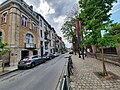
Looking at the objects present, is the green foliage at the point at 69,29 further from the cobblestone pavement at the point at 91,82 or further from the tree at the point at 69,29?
the cobblestone pavement at the point at 91,82

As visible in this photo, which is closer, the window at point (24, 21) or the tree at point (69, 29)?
the window at point (24, 21)

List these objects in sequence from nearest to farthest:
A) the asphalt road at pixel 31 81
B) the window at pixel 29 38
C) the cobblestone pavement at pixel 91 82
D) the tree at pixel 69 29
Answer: the cobblestone pavement at pixel 91 82 → the asphalt road at pixel 31 81 → the window at pixel 29 38 → the tree at pixel 69 29

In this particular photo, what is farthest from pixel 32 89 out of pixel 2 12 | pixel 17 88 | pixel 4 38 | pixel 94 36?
pixel 2 12

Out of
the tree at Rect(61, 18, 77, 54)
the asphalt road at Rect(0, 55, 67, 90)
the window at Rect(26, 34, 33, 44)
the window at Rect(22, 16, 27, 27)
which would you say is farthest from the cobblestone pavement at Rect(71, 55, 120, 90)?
the tree at Rect(61, 18, 77, 54)

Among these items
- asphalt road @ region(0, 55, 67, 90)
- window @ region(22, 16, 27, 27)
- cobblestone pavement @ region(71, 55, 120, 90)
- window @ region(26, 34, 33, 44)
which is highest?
window @ region(22, 16, 27, 27)

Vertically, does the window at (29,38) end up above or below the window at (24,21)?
below

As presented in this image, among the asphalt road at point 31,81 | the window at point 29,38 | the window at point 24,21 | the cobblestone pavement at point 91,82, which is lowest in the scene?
the asphalt road at point 31,81

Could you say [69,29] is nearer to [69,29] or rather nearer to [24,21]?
[69,29]

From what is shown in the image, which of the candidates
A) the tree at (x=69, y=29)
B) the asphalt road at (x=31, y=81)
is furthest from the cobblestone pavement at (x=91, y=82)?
the tree at (x=69, y=29)

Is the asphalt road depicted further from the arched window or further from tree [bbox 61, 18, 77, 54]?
tree [bbox 61, 18, 77, 54]

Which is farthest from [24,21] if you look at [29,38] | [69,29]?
[69,29]

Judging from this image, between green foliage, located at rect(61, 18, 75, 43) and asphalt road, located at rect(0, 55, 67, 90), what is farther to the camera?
green foliage, located at rect(61, 18, 75, 43)

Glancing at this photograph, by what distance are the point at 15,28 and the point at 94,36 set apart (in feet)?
47.1

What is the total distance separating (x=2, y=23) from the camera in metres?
17.8
